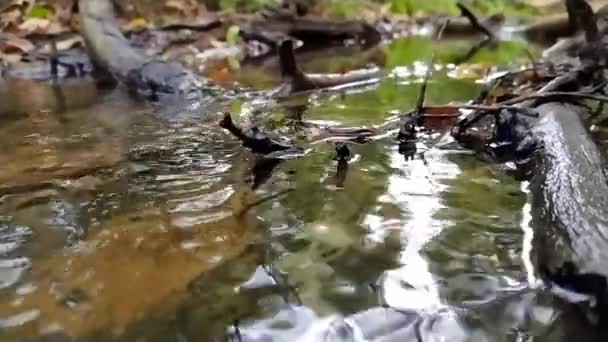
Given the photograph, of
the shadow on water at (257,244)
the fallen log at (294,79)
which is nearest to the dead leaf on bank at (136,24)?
Answer: the fallen log at (294,79)

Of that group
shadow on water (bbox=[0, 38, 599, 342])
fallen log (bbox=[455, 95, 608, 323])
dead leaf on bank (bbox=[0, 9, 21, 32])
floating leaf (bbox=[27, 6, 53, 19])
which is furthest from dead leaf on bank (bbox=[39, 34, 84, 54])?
fallen log (bbox=[455, 95, 608, 323])

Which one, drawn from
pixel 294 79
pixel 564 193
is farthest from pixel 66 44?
pixel 564 193

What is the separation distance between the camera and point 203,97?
4.29 meters

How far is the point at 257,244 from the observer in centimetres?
190

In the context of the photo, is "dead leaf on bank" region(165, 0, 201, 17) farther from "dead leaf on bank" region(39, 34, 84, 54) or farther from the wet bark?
the wet bark

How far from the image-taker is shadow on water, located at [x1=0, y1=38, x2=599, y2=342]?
150 centimetres

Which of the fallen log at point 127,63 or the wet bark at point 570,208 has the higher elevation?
the wet bark at point 570,208

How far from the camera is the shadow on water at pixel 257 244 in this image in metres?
1.50

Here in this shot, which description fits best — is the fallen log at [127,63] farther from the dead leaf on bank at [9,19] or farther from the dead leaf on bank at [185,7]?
the dead leaf on bank at [185,7]

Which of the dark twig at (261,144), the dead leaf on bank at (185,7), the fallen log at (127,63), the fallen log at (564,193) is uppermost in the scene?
the fallen log at (564,193)

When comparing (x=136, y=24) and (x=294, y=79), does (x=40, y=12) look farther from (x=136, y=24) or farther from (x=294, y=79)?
(x=294, y=79)

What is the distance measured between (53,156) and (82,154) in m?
0.11

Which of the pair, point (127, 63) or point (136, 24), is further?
point (136, 24)

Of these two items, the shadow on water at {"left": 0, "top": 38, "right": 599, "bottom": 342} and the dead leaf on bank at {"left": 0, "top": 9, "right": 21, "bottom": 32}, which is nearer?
the shadow on water at {"left": 0, "top": 38, "right": 599, "bottom": 342}
